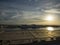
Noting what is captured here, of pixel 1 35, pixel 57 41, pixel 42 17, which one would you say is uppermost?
pixel 42 17

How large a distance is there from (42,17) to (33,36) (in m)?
2.69

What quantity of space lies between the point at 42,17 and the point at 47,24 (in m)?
0.48

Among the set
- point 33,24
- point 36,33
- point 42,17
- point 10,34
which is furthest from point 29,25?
point 10,34

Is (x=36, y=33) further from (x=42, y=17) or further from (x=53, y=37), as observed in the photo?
(x=42, y=17)

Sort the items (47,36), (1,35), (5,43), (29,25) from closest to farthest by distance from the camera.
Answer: (5,43), (1,35), (47,36), (29,25)

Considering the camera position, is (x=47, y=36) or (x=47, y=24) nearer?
(x=47, y=36)

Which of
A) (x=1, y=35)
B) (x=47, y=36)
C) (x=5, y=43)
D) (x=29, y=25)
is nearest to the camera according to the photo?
(x=5, y=43)

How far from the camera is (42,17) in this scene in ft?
28.0

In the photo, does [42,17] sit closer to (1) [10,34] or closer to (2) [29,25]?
(2) [29,25]

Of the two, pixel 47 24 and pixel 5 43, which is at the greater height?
pixel 47 24

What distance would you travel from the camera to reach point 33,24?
8180 mm

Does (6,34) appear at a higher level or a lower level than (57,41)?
higher

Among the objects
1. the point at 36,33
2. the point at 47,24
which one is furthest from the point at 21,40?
the point at 47,24

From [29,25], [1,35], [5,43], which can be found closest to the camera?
[5,43]
